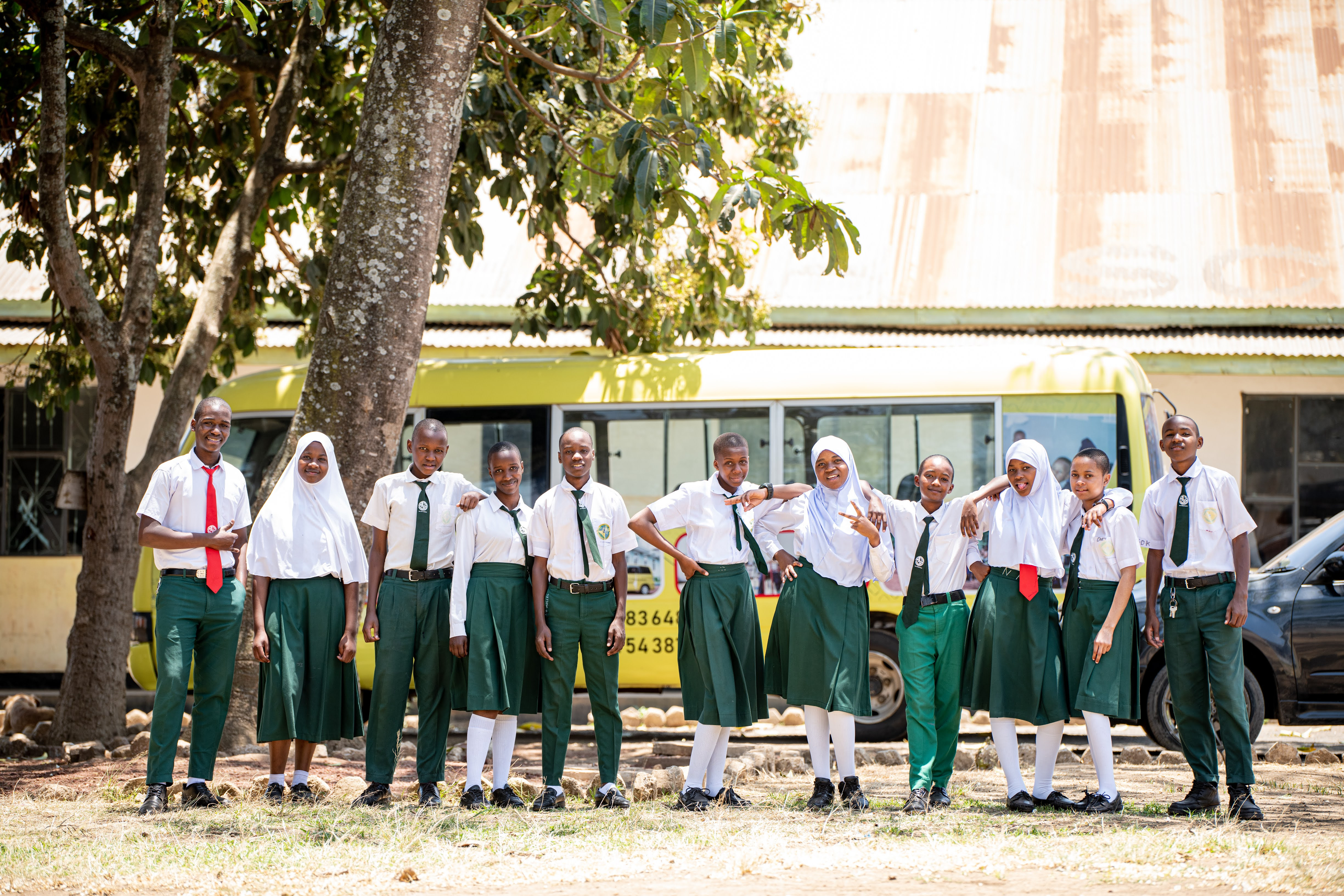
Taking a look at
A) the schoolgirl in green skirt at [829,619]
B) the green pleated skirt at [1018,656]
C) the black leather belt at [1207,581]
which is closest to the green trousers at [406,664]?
the schoolgirl in green skirt at [829,619]

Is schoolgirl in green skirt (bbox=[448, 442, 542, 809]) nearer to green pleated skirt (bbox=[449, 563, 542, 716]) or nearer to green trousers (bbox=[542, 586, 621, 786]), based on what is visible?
green pleated skirt (bbox=[449, 563, 542, 716])

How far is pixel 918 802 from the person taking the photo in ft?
19.3

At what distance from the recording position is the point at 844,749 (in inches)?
236

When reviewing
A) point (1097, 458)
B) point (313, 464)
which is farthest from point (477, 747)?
point (1097, 458)

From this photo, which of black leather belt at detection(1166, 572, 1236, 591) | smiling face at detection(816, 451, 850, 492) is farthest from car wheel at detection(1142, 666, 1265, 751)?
smiling face at detection(816, 451, 850, 492)

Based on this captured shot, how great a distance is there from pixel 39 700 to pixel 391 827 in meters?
7.82

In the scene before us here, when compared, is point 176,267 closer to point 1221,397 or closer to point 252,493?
point 252,493

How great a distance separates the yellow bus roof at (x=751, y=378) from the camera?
9086 mm

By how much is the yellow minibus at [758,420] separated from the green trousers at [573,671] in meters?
3.02

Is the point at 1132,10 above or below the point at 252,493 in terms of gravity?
above

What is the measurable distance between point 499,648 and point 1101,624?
2.65 meters

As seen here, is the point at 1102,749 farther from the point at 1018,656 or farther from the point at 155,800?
the point at 155,800

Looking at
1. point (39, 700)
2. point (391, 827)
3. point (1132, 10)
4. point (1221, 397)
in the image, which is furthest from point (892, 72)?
point (391, 827)

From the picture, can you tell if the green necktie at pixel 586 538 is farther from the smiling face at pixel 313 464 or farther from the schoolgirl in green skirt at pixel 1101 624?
the schoolgirl in green skirt at pixel 1101 624
